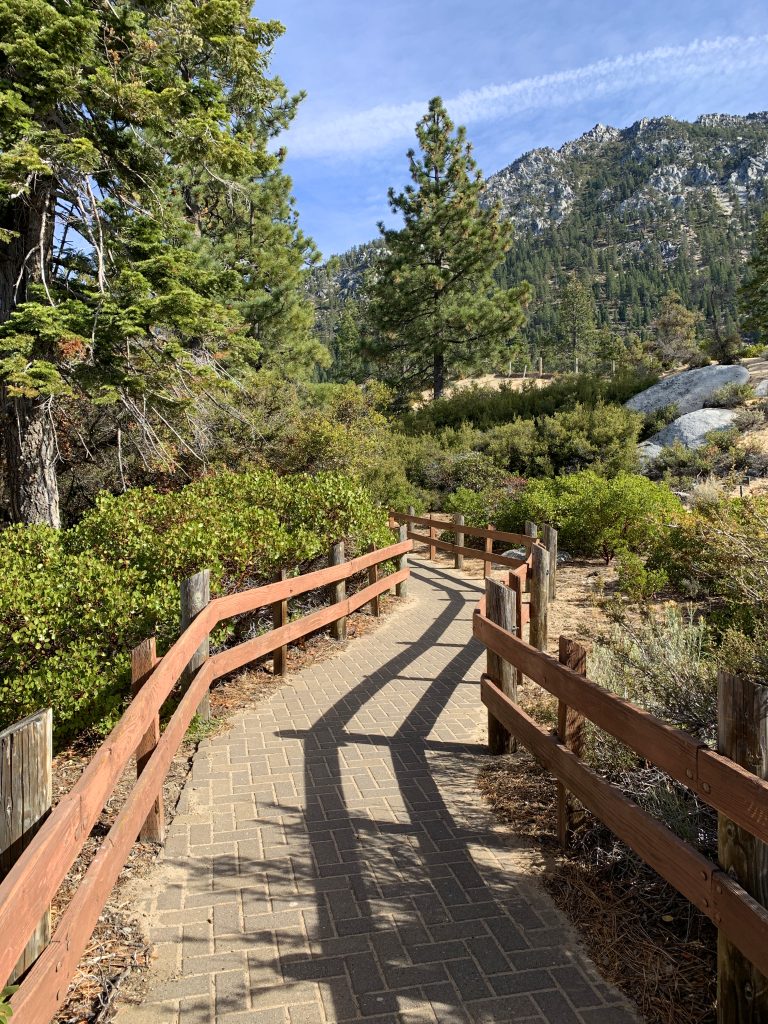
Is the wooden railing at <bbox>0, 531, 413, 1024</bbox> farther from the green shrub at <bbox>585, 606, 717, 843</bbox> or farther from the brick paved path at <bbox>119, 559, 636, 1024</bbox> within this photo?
→ the green shrub at <bbox>585, 606, 717, 843</bbox>

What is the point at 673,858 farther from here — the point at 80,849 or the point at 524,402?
the point at 524,402

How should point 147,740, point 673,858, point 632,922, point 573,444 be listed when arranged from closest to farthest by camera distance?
point 673,858 → point 632,922 → point 147,740 → point 573,444

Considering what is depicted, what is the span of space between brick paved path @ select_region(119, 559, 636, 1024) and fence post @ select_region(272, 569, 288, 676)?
3.74 ft

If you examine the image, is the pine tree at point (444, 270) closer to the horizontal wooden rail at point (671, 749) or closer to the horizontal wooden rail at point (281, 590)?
the horizontal wooden rail at point (281, 590)

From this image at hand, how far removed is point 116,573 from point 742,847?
205 inches

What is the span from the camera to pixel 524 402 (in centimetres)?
2758

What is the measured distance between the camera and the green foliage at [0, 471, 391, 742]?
5.07 m

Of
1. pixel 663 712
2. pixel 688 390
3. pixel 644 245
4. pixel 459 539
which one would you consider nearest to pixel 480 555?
pixel 459 539

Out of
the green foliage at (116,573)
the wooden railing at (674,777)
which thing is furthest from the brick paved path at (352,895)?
the green foliage at (116,573)

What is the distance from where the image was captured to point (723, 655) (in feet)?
15.0

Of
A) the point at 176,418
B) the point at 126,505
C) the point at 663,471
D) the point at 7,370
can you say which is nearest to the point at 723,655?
the point at 126,505

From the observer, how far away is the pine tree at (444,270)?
2945 cm

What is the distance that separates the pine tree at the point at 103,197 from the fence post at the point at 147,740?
553cm

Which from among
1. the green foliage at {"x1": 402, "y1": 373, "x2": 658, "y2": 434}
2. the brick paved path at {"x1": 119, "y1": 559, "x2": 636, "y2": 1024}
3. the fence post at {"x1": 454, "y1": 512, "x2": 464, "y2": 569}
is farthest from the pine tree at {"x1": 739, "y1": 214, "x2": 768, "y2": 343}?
the brick paved path at {"x1": 119, "y1": 559, "x2": 636, "y2": 1024}
